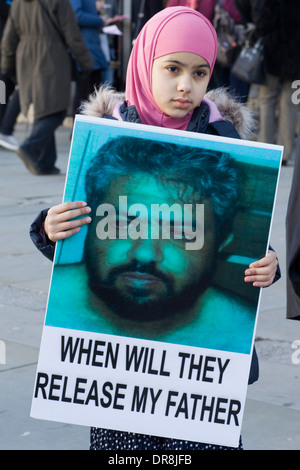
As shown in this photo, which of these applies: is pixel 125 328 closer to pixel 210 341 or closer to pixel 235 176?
pixel 210 341

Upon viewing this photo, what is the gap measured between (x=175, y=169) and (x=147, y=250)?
22 centimetres

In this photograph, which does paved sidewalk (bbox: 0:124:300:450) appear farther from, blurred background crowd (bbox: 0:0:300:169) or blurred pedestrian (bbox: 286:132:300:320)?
blurred background crowd (bbox: 0:0:300:169)

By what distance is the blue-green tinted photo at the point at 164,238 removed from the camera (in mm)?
2594

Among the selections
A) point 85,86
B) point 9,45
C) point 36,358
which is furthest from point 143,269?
point 85,86

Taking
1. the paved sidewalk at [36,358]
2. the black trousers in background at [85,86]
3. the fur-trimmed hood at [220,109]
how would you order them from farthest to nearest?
the black trousers in background at [85,86], the paved sidewalk at [36,358], the fur-trimmed hood at [220,109]

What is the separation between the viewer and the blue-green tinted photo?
8.51 feet

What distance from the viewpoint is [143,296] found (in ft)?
8.69

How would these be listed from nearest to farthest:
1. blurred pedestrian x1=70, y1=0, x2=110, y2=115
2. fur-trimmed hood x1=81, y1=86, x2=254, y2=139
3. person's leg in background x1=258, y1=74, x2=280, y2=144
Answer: fur-trimmed hood x1=81, y1=86, x2=254, y2=139 → person's leg in background x1=258, y1=74, x2=280, y2=144 → blurred pedestrian x1=70, y1=0, x2=110, y2=115

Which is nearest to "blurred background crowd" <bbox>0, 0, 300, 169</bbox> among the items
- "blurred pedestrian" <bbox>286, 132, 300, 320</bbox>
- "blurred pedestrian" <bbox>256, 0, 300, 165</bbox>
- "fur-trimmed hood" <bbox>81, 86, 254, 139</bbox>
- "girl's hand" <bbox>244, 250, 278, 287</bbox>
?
"blurred pedestrian" <bbox>256, 0, 300, 165</bbox>

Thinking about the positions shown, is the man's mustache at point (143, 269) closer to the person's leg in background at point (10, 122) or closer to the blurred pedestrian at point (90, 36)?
the blurred pedestrian at point (90, 36)

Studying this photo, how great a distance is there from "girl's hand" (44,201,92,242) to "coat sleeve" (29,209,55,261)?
0.43ft

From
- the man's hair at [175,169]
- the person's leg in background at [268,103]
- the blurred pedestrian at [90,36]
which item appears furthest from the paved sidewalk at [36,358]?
the blurred pedestrian at [90,36]

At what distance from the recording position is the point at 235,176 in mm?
2613

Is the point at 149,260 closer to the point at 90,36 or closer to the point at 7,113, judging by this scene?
the point at 7,113
